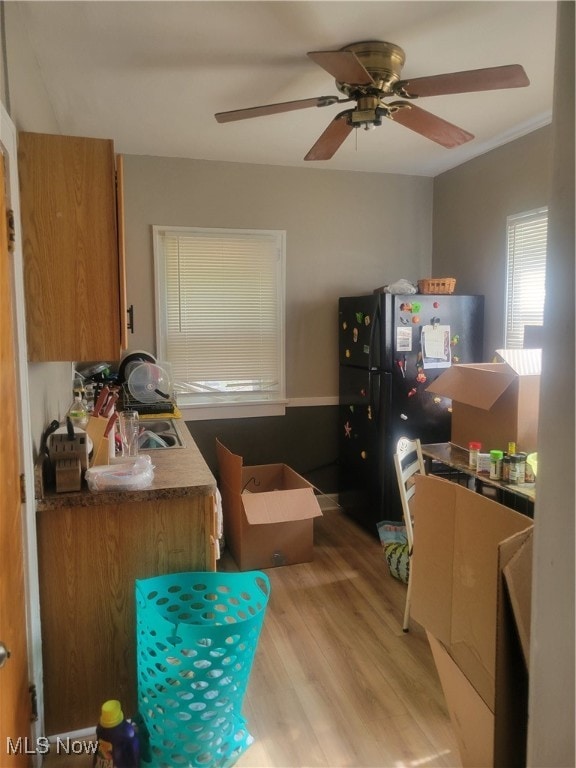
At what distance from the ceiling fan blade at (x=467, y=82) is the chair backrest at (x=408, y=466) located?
5.09 feet

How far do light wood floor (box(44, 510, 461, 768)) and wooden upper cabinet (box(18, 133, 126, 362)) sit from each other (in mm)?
1457

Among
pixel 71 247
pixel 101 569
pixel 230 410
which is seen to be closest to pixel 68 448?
pixel 101 569

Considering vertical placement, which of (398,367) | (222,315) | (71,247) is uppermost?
Result: (71,247)

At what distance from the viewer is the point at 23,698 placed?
1604 millimetres

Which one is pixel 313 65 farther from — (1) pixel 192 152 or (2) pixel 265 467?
(2) pixel 265 467

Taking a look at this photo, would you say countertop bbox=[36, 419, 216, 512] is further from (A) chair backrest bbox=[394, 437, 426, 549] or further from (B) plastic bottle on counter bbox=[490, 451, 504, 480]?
(B) plastic bottle on counter bbox=[490, 451, 504, 480]

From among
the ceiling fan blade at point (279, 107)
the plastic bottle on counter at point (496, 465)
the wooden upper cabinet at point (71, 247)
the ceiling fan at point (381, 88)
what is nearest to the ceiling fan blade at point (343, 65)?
the ceiling fan at point (381, 88)

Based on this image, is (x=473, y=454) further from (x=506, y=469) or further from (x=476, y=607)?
(x=476, y=607)

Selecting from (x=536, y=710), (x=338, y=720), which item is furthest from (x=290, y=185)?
(x=536, y=710)

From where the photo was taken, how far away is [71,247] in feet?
6.00

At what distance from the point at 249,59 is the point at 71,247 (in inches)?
47.9

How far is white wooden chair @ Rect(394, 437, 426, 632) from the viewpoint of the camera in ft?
8.27

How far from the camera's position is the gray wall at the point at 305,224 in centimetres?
372

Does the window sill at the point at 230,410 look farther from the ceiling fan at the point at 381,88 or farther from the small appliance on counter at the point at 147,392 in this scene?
the ceiling fan at the point at 381,88
